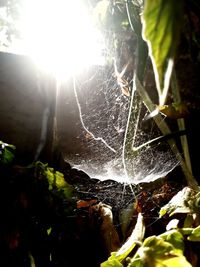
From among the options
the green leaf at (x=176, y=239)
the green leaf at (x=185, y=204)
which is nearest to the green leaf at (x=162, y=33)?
the green leaf at (x=176, y=239)

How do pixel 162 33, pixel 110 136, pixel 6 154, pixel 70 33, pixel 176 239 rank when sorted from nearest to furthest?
pixel 162 33 < pixel 176 239 < pixel 6 154 < pixel 70 33 < pixel 110 136

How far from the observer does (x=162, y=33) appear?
196 mm

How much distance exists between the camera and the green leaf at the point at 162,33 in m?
0.18

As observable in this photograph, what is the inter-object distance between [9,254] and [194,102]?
144 centimetres

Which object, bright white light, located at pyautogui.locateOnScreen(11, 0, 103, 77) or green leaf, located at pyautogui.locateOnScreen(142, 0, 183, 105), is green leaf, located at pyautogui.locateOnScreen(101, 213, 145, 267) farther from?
bright white light, located at pyautogui.locateOnScreen(11, 0, 103, 77)

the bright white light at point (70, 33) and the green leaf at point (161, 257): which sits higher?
the bright white light at point (70, 33)

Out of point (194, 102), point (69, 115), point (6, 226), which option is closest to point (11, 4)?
point (69, 115)

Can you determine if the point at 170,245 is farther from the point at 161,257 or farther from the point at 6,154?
the point at 6,154

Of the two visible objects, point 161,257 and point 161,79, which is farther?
point 161,257

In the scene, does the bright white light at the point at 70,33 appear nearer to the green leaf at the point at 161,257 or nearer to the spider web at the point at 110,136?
the spider web at the point at 110,136

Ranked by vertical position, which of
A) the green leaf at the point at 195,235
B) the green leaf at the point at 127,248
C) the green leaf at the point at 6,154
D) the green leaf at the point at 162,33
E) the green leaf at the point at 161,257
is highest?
the green leaf at the point at 162,33

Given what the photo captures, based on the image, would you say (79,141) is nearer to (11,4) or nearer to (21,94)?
(21,94)

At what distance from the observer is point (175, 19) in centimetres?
18

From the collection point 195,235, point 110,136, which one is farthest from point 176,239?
point 110,136
